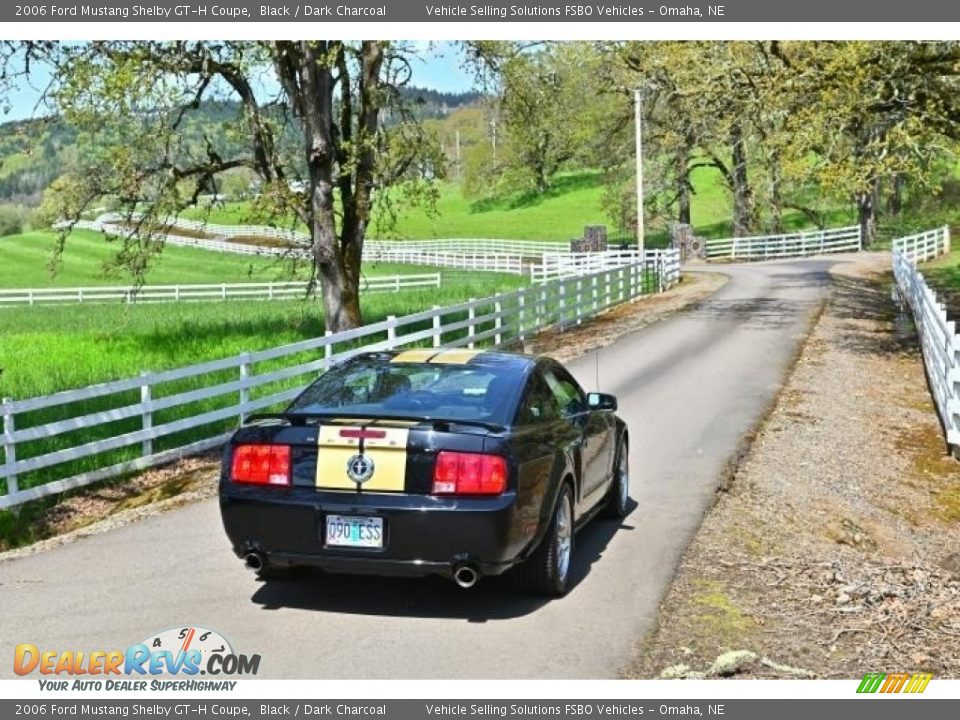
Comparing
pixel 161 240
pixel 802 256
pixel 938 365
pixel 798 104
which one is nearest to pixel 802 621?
pixel 938 365

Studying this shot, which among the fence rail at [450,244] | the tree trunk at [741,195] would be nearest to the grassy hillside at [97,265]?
the fence rail at [450,244]

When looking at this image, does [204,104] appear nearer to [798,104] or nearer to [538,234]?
[798,104]

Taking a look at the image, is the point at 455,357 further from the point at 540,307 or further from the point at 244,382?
the point at 540,307

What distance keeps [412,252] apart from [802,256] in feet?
87.2

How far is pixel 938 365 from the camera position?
15.7 meters

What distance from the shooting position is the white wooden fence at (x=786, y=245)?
60.5m

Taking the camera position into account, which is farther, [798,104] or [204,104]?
[204,104]

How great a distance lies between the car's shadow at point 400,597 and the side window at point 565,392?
1150 millimetres

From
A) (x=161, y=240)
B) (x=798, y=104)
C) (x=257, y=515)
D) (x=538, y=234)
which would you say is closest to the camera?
(x=257, y=515)

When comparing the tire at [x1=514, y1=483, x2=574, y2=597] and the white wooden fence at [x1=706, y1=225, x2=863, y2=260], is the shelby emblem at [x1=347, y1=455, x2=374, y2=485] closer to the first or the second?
the tire at [x1=514, y1=483, x2=574, y2=597]

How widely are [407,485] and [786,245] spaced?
189ft

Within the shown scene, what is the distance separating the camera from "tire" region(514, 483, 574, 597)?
23.2ft

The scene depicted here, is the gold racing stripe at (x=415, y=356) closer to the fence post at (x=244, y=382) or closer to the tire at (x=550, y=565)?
the tire at (x=550, y=565)

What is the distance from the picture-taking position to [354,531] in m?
6.56
